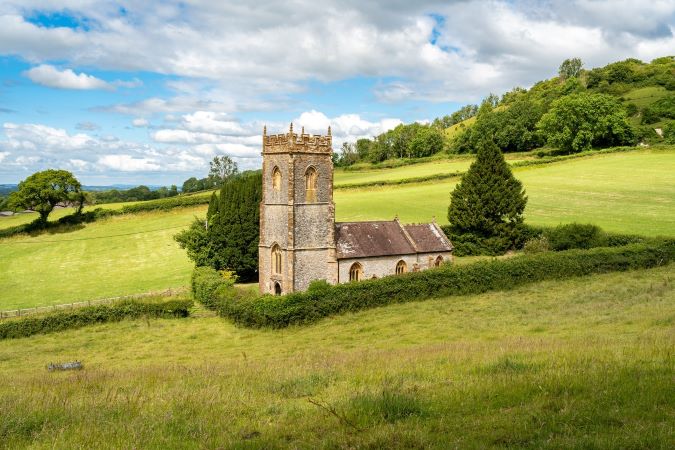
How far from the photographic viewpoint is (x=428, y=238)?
46250 mm

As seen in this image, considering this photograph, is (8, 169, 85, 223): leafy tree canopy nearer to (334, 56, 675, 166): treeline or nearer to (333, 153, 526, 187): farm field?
(333, 153, 526, 187): farm field

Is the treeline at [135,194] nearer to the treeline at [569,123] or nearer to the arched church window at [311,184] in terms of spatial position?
the treeline at [569,123]

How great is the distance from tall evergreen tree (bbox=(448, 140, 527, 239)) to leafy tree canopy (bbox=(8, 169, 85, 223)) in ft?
173

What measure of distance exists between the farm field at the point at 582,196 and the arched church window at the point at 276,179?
24.9 m

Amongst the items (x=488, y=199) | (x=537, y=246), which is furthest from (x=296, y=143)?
(x=537, y=246)

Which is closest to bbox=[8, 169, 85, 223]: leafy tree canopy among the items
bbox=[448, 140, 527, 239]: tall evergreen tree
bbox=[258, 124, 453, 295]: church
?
bbox=[258, 124, 453, 295]: church

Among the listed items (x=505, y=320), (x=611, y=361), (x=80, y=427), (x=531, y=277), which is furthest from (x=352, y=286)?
(x=80, y=427)

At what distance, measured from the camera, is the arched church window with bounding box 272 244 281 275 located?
135ft

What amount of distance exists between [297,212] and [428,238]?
12.6 metres

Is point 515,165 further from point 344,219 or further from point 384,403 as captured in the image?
point 384,403

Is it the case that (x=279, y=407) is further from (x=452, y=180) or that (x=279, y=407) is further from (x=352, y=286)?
(x=452, y=180)

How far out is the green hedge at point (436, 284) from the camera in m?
32.8

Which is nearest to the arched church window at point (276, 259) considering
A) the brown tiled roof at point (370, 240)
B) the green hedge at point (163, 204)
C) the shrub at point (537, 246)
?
the brown tiled roof at point (370, 240)

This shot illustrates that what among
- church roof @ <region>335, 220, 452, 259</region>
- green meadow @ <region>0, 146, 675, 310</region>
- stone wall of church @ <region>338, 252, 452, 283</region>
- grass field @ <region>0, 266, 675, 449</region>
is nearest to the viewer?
grass field @ <region>0, 266, 675, 449</region>
